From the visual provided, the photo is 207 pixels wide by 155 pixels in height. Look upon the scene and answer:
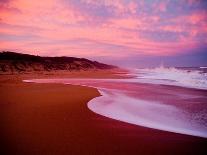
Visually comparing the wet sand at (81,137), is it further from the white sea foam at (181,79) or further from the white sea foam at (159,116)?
the white sea foam at (181,79)

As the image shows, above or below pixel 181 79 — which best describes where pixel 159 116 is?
below

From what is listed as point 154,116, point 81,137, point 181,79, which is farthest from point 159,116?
point 181,79

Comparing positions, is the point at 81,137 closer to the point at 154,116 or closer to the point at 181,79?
the point at 154,116

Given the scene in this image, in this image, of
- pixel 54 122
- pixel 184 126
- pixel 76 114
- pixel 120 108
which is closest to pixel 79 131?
pixel 54 122

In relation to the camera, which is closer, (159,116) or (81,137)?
(81,137)

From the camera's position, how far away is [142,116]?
670 centimetres

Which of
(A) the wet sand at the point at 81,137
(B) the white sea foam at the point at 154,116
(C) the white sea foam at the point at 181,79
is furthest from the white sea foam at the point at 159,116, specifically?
(C) the white sea foam at the point at 181,79

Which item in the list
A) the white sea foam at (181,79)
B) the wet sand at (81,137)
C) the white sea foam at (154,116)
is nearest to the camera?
the wet sand at (81,137)

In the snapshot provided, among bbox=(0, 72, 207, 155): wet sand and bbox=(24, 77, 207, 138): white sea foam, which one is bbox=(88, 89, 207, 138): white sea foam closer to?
bbox=(24, 77, 207, 138): white sea foam

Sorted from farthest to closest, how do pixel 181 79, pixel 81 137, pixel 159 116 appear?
pixel 181 79, pixel 159 116, pixel 81 137

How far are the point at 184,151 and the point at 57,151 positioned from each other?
6.92 feet

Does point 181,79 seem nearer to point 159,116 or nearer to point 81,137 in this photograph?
point 159,116

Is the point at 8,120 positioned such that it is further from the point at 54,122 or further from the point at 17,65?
the point at 17,65

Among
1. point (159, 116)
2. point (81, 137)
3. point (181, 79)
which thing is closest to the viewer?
point (81, 137)
